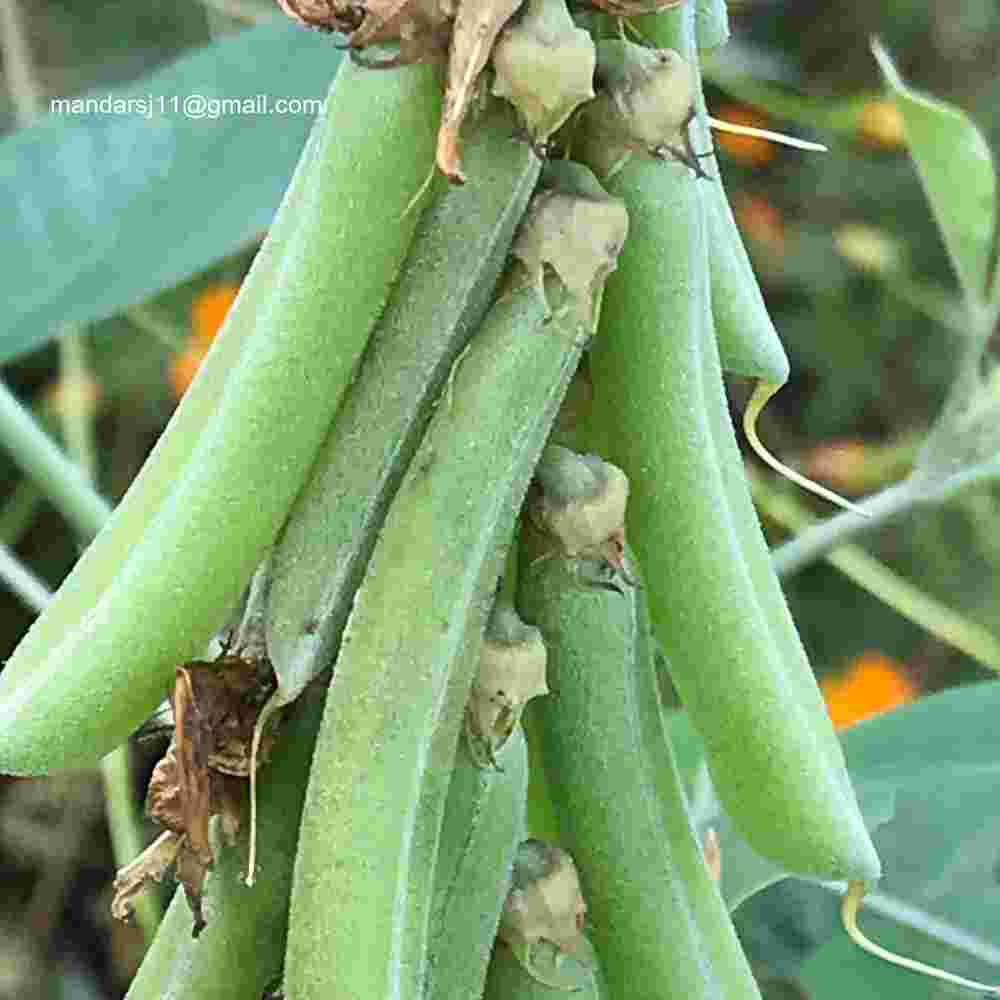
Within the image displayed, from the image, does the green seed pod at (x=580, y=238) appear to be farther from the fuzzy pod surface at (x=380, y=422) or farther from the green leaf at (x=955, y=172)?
the green leaf at (x=955, y=172)

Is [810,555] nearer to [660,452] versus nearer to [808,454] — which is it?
[660,452]

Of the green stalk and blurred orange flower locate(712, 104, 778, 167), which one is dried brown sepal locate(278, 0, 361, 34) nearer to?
the green stalk

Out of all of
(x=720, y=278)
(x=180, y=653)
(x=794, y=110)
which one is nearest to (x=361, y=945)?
(x=180, y=653)

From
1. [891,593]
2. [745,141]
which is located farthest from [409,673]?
[745,141]

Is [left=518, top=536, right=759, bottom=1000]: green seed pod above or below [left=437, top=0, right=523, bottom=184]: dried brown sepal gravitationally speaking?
below

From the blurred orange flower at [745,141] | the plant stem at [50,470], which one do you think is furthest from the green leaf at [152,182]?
the blurred orange flower at [745,141]

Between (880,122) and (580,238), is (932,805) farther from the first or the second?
(880,122)

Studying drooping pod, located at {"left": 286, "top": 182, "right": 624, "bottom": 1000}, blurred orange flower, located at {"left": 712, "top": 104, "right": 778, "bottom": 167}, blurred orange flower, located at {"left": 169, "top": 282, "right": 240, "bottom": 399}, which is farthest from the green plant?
blurred orange flower, located at {"left": 712, "top": 104, "right": 778, "bottom": 167}
